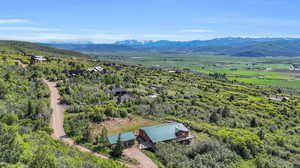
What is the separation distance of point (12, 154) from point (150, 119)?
77.9 feet

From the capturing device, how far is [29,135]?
22.4 meters

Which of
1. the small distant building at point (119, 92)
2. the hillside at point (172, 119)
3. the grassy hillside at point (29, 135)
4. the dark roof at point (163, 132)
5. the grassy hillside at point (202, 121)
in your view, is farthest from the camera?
the small distant building at point (119, 92)

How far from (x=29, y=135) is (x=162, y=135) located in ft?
52.3

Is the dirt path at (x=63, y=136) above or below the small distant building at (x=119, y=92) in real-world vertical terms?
below

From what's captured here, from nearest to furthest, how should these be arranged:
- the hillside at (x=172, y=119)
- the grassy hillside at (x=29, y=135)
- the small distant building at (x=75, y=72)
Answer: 1. the grassy hillside at (x=29, y=135)
2. the hillside at (x=172, y=119)
3. the small distant building at (x=75, y=72)

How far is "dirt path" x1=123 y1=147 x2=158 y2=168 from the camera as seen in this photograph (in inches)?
904

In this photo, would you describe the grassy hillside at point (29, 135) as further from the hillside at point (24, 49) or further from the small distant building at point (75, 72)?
the hillside at point (24, 49)

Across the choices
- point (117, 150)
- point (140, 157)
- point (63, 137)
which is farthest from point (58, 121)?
point (140, 157)

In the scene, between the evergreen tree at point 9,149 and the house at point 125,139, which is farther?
the house at point 125,139

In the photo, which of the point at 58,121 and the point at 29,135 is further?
the point at 58,121

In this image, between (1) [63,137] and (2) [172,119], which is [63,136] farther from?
(2) [172,119]

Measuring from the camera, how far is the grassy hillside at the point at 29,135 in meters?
14.7

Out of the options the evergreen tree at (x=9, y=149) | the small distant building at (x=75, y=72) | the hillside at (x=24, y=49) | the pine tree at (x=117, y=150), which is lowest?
the pine tree at (x=117, y=150)

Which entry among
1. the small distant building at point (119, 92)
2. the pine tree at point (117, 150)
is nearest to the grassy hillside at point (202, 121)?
the small distant building at point (119, 92)
